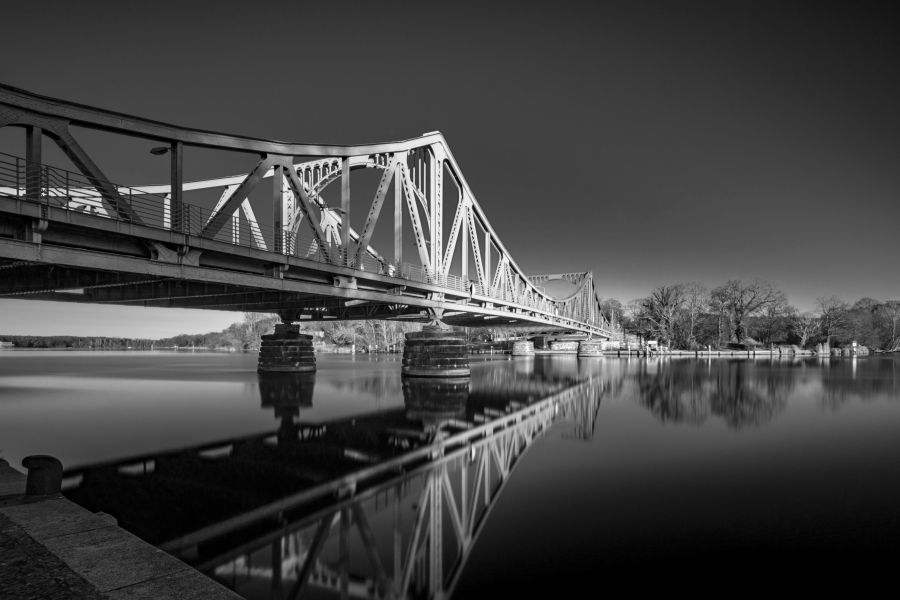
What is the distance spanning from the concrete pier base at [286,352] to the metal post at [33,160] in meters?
30.5

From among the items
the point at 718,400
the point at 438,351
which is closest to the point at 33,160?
the point at 438,351

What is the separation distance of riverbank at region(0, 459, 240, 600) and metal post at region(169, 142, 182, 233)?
37.6 feet

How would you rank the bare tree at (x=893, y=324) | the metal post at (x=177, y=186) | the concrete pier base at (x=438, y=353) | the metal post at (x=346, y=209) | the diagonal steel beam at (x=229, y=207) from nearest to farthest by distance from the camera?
the metal post at (x=177, y=186) → the diagonal steel beam at (x=229, y=207) → the metal post at (x=346, y=209) → the concrete pier base at (x=438, y=353) → the bare tree at (x=893, y=324)

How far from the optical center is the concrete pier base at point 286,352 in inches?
1706

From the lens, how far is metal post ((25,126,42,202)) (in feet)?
40.8

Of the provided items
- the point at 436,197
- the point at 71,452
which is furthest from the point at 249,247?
the point at 436,197

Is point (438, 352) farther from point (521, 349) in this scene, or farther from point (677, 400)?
point (521, 349)

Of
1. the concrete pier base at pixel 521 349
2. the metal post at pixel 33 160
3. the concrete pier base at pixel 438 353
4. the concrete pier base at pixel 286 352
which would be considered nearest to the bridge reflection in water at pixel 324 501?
the metal post at pixel 33 160

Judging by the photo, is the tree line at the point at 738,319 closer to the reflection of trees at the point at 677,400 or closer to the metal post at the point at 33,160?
the reflection of trees at the point at 677,400

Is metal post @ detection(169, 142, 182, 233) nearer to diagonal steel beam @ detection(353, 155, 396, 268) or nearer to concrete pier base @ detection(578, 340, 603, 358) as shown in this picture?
diagonal steel beam @ detection(353, 155, 396, 268)

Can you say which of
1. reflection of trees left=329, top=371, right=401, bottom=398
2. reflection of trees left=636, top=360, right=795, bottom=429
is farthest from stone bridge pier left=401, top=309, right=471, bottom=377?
reflection of trees left=636, top=360, right=795, bottom=429

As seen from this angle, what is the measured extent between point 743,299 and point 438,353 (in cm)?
8988

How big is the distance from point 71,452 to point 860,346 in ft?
480

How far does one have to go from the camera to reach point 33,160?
509 inches
